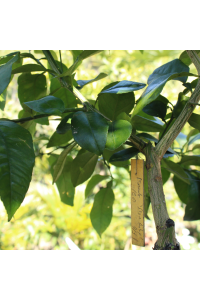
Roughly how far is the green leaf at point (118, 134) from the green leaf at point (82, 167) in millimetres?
152

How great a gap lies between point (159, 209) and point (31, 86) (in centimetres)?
37

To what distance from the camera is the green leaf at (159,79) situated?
11.0 inches

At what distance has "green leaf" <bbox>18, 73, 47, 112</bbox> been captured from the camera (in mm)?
507

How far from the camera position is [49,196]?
1.91 m

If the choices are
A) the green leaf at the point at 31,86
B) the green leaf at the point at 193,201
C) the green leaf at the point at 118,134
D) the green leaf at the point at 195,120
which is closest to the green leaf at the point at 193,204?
the green leaf at the point at 193,201

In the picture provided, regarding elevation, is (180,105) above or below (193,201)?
above

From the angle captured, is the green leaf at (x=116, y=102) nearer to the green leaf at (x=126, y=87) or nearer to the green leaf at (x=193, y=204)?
the green leaf at (x=126, y=87)

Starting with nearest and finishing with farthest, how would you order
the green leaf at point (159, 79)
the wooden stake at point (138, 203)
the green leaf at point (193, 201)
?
the green leaf at point (159, 79) < the wooden stake at point (138, 203) < the green leaf at point (193, 201)

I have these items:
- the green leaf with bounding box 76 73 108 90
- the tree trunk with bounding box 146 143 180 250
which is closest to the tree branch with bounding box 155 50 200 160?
the tree trunk with bounding box 146 143 180 250

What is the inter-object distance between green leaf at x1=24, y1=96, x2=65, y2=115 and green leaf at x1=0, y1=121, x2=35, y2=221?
0.05 metres

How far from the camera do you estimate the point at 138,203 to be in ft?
1.26

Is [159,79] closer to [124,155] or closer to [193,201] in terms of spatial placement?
[124,155]

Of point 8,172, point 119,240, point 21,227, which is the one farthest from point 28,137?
point 21,227

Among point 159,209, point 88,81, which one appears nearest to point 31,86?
point 88,81
